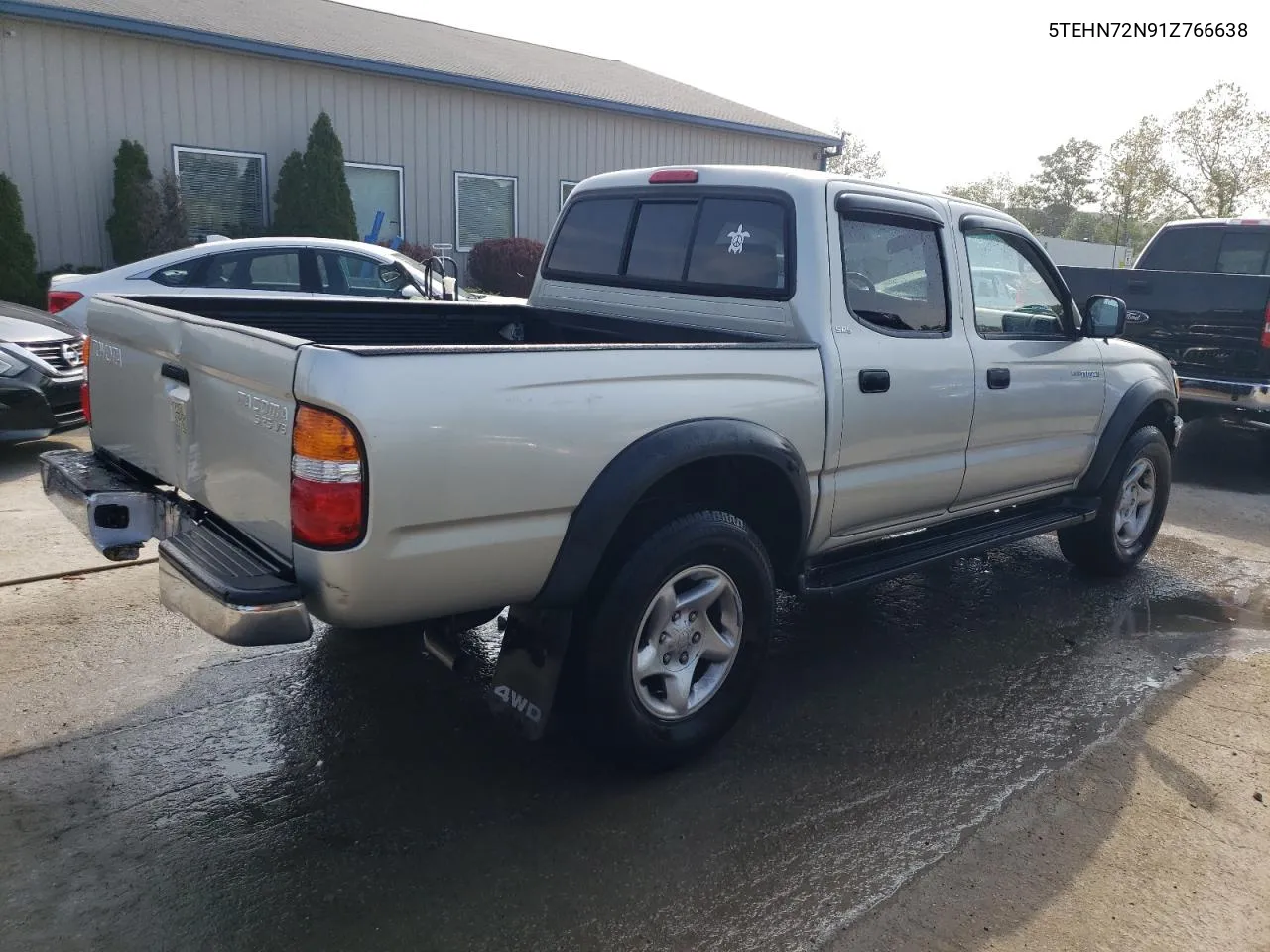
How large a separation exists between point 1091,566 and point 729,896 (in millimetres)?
3910

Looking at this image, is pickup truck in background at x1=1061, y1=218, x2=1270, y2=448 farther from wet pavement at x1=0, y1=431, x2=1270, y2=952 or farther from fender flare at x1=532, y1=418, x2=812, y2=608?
fender flare at x1=532, y1=418, x2=812, y2=608

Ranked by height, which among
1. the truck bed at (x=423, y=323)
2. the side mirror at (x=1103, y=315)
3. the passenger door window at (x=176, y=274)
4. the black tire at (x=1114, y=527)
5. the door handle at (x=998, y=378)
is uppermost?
the side mirror at (x=1103, y=315)

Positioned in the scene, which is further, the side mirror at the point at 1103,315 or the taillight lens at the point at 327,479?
the side mirror at the point at 1103,315

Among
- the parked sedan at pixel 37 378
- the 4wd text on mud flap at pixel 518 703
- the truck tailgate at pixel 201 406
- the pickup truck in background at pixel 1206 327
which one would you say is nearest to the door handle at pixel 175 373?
the truck tailgate at pixel 201 406

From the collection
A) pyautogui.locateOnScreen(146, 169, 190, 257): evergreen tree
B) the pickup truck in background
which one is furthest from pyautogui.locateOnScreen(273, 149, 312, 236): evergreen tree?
the pickup truck in background

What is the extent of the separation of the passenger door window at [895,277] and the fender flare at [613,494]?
3.69ft

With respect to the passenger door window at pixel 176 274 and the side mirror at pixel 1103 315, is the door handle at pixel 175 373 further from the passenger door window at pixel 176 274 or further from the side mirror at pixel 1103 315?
the passenger door window at pixel 176 274

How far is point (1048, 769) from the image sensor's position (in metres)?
3.77

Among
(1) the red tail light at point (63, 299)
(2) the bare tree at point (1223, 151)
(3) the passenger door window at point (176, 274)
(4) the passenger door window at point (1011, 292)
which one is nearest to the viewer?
(4) the passenger door window at point (1011, 292)

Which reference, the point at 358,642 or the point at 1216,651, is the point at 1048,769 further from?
the point at 358,642

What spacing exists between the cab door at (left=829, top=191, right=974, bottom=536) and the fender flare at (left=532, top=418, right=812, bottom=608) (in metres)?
0.85

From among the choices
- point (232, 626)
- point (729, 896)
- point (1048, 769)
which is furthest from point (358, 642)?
point (1048, 769)

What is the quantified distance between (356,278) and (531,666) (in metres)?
7.09

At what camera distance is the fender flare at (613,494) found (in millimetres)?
3105
